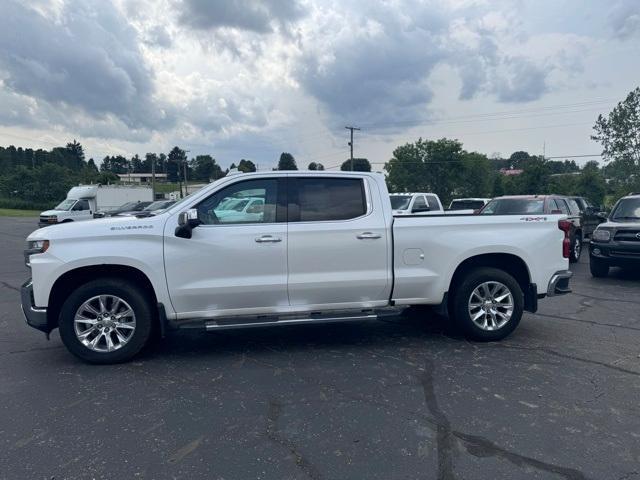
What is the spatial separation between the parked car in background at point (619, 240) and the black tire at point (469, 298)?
211 inches

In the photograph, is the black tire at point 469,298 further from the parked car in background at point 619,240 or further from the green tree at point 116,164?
the green tree at point 116,164

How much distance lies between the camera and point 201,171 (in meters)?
110

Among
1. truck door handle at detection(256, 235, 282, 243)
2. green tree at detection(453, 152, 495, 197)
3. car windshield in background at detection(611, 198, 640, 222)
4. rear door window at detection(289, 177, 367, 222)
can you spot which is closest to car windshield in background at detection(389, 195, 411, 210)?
car windshield in background at detection(611, 198, 640, 222)

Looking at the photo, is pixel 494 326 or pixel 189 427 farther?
pixel 494 326

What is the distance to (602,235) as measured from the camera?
9992 millimetres

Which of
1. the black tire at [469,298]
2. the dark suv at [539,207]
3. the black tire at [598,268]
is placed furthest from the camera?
the dark suv at [539,207]

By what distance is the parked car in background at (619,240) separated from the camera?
9.52m

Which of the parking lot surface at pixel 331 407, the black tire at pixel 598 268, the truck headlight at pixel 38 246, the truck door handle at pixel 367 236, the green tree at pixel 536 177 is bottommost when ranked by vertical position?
the parking lot surface at pixel 331 407

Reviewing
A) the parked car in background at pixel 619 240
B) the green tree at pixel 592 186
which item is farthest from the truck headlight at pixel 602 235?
the green tree at pixel 592 186

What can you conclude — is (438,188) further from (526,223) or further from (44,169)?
(526,223)

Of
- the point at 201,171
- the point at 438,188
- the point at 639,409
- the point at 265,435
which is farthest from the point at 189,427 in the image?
the point at 201,171

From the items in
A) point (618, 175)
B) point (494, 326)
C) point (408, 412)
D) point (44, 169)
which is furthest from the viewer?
point (44, 169)

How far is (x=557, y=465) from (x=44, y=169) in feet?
249

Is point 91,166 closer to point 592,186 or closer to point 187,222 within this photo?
point 592,186
